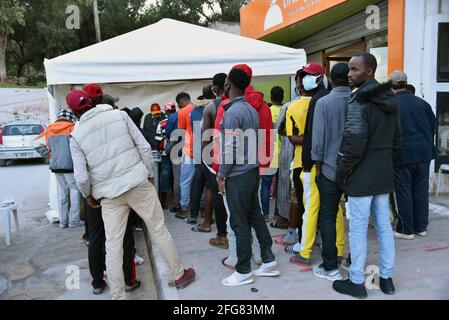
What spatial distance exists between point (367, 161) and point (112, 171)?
1916 mm

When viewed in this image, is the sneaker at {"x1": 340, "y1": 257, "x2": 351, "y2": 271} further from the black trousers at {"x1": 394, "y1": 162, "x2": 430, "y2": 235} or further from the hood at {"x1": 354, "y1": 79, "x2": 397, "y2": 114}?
the hood at {"x1": 354, "y1": 79, "x2": 397, "y2": 114}

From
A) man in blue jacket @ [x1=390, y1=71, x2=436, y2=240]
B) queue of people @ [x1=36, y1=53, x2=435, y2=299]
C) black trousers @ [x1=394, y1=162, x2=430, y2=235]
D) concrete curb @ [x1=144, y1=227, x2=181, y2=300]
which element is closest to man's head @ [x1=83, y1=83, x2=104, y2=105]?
queue of people @ [x1=36, y1=53, x2=435, y2=299]

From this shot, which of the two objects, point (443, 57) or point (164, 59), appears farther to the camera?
point (443, 57)

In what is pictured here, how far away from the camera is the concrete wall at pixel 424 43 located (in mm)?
5891

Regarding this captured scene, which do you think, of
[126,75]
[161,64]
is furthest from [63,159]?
[161,64]

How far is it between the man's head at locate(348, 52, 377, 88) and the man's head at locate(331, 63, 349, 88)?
0.21 metres

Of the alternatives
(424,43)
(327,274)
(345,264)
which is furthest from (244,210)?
(424,43)

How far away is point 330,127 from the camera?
314cm

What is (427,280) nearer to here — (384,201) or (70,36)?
(384,201)

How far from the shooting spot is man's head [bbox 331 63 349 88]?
3166 millimetres

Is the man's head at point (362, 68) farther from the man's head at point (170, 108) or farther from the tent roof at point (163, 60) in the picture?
the man's head at point (170, 108)

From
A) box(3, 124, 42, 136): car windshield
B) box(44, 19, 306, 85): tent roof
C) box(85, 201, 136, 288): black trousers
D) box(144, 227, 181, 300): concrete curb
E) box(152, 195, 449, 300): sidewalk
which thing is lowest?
box(144, 227, 181, 300): concrete curb

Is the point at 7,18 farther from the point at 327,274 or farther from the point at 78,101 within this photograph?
the point at 327,274

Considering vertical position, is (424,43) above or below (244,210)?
above
